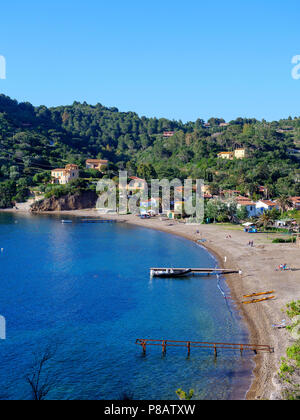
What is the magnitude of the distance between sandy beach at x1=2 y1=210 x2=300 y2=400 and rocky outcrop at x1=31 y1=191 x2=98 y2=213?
36.8m

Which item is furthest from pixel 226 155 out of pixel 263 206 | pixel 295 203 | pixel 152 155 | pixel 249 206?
pixel 249 206

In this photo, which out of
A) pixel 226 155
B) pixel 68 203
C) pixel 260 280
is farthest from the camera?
pixel 226 155

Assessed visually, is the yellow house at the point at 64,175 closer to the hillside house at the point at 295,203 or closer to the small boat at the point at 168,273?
the hillside house at the point at 295,203

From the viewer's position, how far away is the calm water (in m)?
21.6

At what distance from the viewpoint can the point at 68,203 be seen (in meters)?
104

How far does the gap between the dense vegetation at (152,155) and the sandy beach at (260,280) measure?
3356 centimetres

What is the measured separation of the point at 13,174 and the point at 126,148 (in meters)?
81.2

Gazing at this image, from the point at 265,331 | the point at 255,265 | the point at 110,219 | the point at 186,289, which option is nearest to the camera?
the point at 265,331

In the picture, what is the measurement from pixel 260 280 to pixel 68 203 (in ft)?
244

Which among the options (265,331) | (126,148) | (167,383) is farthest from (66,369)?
(126,148)

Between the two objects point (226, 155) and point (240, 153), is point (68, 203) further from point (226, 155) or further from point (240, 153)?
point (240, 153)

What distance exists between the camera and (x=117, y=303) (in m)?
34.1

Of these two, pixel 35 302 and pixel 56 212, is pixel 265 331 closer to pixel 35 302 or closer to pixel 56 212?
pixel 35 302

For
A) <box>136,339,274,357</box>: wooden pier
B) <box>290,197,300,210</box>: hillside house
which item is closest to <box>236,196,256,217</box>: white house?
<box>290,197,300,210</box>: hillside house
